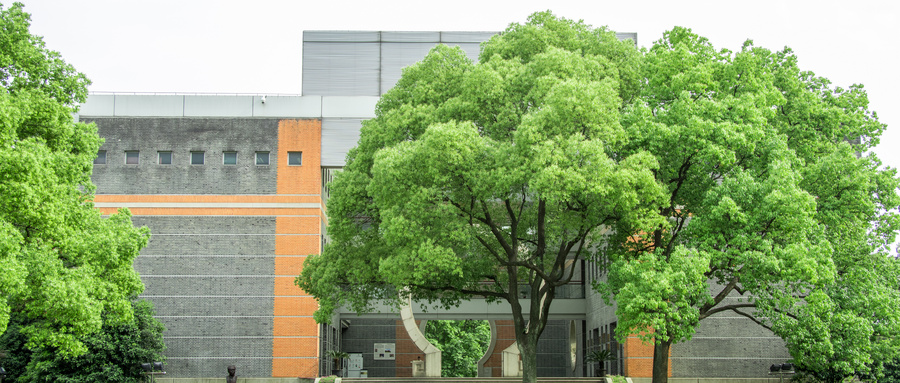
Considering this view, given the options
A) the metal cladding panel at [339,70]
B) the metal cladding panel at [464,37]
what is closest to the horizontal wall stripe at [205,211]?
the metal cladding panel at [339,70]

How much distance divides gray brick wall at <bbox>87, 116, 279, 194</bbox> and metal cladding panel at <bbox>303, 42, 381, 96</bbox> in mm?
2641

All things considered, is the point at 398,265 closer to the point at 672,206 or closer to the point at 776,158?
the point at 672,206

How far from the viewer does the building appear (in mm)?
30109

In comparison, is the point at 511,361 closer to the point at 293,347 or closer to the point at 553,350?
the point at 553,350

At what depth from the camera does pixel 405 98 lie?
21.7 metres

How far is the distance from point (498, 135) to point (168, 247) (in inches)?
653

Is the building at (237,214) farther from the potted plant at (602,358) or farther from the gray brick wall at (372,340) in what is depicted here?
the gray brick wall at (372,340)

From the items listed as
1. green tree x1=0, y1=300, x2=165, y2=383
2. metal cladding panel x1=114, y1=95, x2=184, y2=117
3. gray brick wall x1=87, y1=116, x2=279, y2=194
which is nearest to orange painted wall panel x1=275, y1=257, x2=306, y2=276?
gray brick wall x1=87, y1=116, x2=279, y2=194

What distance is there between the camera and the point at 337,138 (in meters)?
31.8

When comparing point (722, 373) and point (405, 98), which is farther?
point (722, 373)

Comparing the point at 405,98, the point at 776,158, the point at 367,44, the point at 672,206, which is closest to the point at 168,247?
the point at 367,44

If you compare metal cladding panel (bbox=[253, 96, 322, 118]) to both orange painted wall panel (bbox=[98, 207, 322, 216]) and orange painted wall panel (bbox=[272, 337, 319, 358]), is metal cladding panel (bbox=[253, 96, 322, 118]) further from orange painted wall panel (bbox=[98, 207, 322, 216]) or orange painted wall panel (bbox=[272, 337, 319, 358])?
orange painted wall panel (bbox=[272, 337, 319, 358])

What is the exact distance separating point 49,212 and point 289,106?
17454 mm

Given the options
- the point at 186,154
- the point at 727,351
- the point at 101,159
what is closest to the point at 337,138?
the point at 186,154
